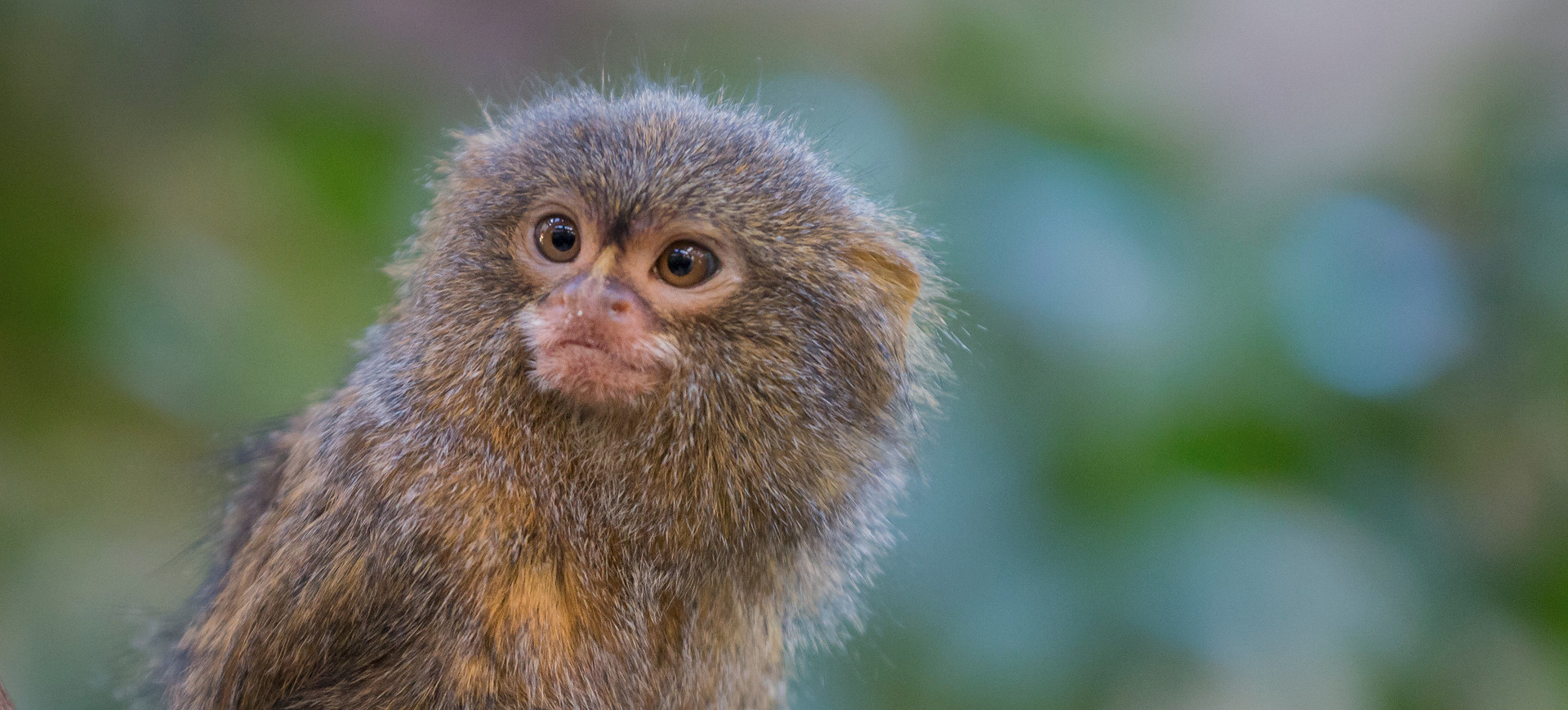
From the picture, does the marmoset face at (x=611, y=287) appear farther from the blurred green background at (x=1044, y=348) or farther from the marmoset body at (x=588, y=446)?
the blurred green background at (x=1044, y=348)

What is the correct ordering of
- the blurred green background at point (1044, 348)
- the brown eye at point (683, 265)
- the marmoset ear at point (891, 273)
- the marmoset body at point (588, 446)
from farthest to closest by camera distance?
the blurred green background at point (1044, 348) → the marmoset ear at point (891, 273) → the brown eye at point (683, 265) → the marmoset body at point (588, 446)

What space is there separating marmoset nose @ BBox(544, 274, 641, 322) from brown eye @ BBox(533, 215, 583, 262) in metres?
0.10

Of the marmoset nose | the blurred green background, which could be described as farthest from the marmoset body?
the blurred green background

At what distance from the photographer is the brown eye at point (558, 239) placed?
2.05m

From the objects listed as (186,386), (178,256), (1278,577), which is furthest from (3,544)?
(1278,577)

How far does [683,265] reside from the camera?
2.05 m

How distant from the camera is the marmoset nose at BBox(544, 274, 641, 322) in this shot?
1909mm

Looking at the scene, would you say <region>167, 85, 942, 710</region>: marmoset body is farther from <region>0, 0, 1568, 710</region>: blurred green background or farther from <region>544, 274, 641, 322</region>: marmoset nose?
<region>0, 0, 1568, 710</region>: blurred green background

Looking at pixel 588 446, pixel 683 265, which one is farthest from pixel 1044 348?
pixel 588 446

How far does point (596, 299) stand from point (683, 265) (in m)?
0.20

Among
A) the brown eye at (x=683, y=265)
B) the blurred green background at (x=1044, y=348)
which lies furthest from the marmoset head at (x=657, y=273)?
the blurred green background at (x=1044, y=348)

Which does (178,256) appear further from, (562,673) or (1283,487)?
(1283,487)

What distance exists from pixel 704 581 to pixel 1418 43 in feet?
10.9

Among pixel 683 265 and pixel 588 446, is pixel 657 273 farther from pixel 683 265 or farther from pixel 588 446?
pixel 588 446
